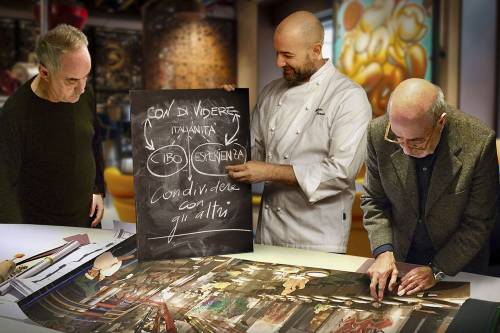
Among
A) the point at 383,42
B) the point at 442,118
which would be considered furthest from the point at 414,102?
the point at 383,42

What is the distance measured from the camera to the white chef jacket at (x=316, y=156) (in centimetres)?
213

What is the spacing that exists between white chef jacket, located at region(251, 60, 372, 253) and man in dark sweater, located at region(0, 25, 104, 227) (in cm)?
71

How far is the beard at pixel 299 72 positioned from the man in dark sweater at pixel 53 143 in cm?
73

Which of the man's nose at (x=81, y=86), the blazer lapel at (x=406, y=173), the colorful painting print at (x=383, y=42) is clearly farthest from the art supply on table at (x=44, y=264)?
the colorful painting print at (x=383, y=42)

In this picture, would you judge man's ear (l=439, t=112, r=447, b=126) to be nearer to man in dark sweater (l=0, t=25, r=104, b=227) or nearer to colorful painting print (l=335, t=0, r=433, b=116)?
man in dark sweater (l=0, t=25, r=104, b=227)

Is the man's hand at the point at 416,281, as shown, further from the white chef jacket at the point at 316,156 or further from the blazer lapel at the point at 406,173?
the white chef jacket at the point at 316,156

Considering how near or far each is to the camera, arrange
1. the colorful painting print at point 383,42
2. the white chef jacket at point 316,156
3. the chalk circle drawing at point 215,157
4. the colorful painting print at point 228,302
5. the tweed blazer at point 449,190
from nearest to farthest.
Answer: the colorful painting print at point 228,302 < the tweed blazer at point 449,190 < the chalk circle drawing at point 215,157 < the white chef jacket at point 316,156 < the colorful painting print at point 383,42

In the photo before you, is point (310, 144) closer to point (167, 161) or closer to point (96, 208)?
point (167, 161)

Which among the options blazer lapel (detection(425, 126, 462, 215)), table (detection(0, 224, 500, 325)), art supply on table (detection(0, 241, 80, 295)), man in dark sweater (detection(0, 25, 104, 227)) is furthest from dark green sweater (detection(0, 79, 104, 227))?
blazer lapel (detection(425, 126, 462, 215))

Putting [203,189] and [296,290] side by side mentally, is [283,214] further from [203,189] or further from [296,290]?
[296,290]

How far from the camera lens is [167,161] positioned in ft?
5.95

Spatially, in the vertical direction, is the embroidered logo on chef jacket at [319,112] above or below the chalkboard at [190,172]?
above

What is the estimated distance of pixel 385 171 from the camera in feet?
6.01

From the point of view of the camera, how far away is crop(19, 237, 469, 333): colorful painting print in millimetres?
1312
